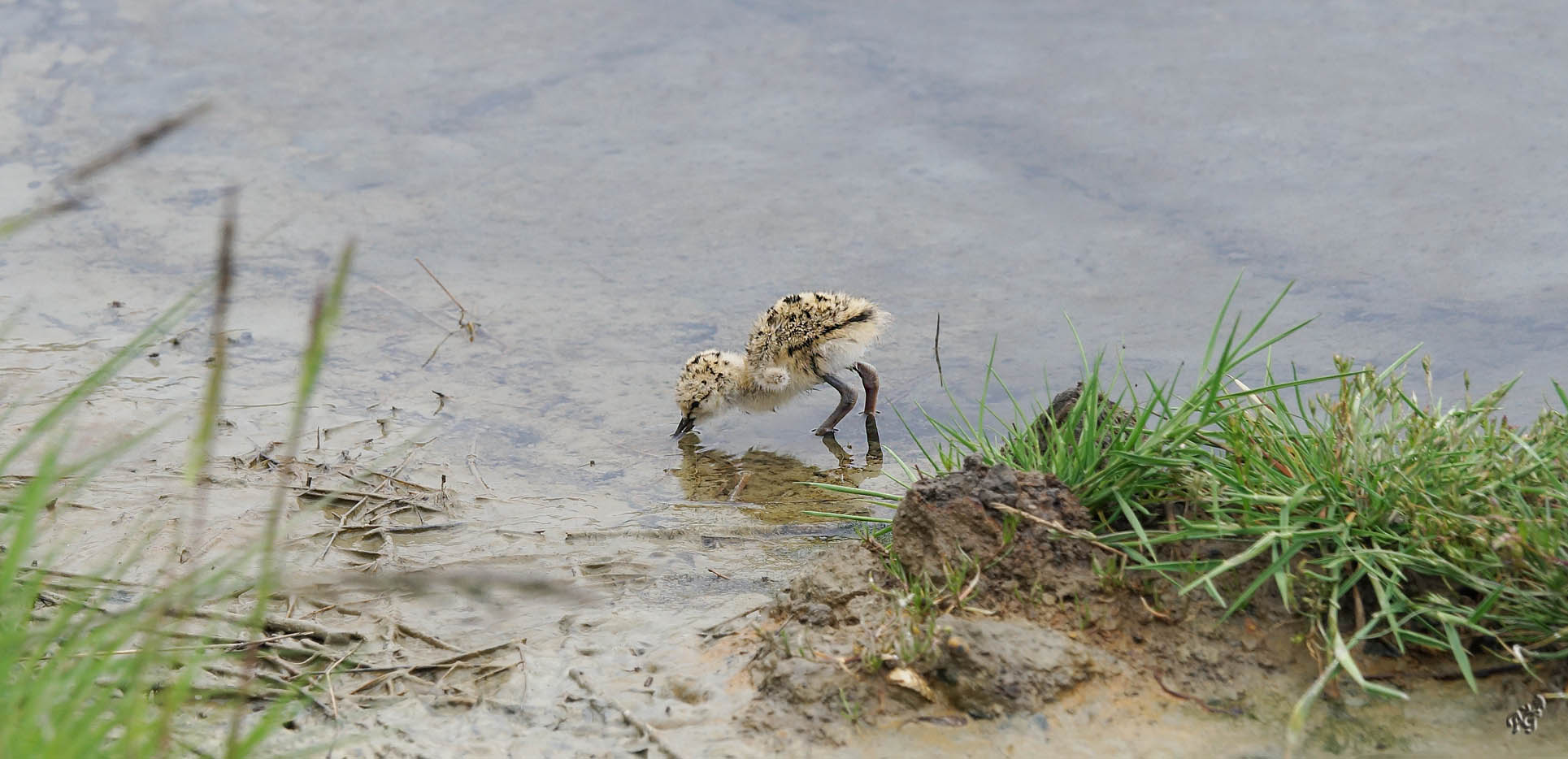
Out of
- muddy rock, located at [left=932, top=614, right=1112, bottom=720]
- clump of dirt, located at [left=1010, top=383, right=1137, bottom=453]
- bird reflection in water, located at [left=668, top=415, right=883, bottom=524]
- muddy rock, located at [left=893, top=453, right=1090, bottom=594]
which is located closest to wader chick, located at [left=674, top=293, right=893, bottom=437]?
bird reflection in water, located at [left=668, top=415, right=883, bottom=524]

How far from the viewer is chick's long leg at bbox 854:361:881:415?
6.89m

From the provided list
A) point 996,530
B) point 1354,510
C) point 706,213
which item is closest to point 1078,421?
point 996,530

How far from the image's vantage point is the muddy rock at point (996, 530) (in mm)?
3584

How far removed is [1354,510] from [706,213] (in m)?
5.16

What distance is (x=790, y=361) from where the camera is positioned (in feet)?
22.2

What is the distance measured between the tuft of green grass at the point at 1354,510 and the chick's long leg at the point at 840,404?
3.07 metres

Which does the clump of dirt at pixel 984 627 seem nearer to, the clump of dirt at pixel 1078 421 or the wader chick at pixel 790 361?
the clump of dirt at pixel 1078 421

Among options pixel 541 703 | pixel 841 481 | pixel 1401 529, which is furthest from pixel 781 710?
pixel 841 481

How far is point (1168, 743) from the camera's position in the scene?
313 cm

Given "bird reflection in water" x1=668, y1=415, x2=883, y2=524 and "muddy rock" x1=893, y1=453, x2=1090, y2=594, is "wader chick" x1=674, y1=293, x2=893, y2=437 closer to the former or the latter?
"bird reflection in water" x1=668, y1=415, x2=883, y2=524

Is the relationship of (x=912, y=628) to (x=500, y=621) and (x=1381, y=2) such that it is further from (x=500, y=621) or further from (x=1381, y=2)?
(x=1381, y=2)

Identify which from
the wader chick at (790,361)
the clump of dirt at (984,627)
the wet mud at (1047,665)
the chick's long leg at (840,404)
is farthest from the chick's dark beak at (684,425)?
the wet mud at (1047,665)

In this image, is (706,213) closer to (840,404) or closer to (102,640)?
(840,404)

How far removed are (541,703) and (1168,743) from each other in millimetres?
1577
